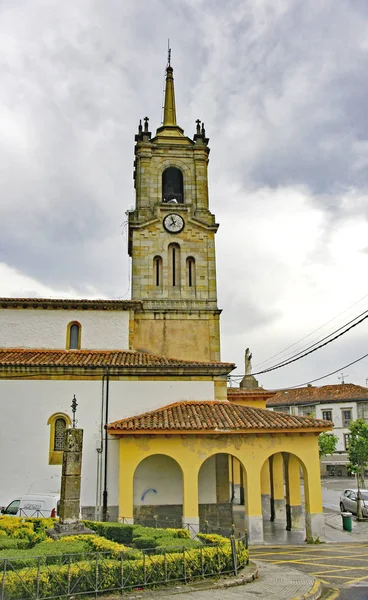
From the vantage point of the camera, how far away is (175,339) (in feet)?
87.4

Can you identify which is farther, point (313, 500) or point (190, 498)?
point (313, 500)

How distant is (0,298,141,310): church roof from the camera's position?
2472 cm

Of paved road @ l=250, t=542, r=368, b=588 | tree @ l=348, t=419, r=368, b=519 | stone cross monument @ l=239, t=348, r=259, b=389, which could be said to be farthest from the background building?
paved road @ l=250, t=542, r=368, b=588

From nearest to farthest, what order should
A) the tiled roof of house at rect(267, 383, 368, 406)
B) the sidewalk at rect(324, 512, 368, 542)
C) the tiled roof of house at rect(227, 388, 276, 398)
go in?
the sidewalk at rect(324, 512, 368, 542) < the tiled roof of house at rect(227, 388, 276, 398) < the tiled roof of house at rect(267, 383, 368, 406)

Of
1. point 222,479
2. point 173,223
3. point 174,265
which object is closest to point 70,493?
point 222,479

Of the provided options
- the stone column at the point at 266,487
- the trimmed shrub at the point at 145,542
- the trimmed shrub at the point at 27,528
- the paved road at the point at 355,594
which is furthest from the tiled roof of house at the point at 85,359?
the paved road at the point at 355,594

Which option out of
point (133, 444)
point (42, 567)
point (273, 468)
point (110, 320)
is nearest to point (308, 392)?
point (273, 468)

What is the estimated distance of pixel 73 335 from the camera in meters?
25.2

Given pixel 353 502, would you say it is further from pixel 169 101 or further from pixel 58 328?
pixel 169 101

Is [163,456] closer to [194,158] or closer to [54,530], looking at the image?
[54,530]

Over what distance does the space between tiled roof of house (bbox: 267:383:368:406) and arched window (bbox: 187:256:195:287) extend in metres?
40.7

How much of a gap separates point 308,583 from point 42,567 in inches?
230

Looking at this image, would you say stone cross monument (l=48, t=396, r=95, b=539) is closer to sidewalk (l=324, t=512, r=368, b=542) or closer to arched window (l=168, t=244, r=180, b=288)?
sidewalk (l=324, t=512, r=368, b=542)

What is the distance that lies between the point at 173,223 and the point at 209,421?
13.2m
